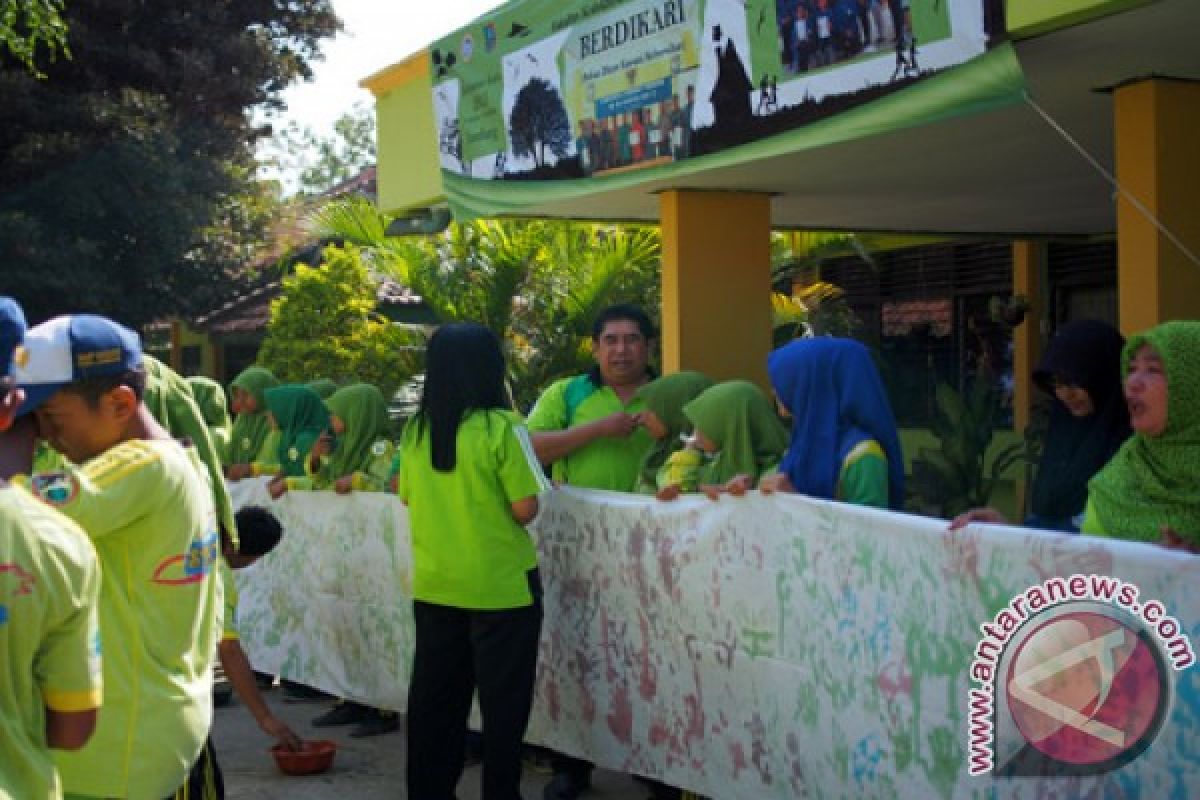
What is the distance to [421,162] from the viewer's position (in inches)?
400

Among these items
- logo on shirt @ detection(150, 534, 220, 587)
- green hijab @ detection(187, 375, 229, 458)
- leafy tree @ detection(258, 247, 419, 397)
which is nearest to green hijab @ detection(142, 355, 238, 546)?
logo on shirt @ detection(150, 534, 220, 587)

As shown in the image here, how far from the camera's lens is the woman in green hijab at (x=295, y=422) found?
8875mm

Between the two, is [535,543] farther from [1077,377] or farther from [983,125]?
[983,125]

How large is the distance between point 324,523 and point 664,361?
7.84ft

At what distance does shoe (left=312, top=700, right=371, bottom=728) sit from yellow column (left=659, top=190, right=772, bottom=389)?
8.83 ft

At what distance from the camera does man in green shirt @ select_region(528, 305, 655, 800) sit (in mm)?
5961

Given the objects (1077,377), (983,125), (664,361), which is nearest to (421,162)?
(664,361)

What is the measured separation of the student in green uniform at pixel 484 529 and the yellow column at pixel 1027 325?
353 inches

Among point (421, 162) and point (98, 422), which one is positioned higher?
point (421, 162)

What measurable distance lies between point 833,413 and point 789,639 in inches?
28.0

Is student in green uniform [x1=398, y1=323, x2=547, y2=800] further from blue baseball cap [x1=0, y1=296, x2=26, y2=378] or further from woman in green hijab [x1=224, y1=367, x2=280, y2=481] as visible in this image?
woman in green hijab [x1=224, y1=367, x2=280, y2=481]

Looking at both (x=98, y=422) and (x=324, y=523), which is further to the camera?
(x=324, y=523)

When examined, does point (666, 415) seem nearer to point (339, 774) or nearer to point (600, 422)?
point (600, 422)

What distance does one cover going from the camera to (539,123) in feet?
27.2
